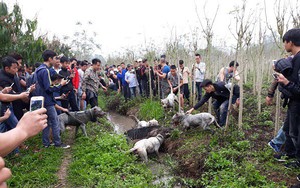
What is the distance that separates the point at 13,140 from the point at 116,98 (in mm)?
12266

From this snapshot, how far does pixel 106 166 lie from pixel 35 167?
1.37m

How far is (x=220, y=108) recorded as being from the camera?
6758mm

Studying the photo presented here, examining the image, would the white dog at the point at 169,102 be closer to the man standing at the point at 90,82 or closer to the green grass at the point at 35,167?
the man standing at the point at 90,82

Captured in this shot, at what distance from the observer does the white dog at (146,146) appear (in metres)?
5.96

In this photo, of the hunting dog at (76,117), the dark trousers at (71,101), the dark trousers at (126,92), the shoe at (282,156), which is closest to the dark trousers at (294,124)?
the shoe at (282,156)

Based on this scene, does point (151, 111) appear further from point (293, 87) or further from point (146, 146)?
point (293, 87)

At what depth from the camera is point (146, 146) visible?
6.24m

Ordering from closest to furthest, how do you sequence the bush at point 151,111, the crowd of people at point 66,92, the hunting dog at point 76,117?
the crowd of people at point 66,92
the hunting dog at point 76,117
the bush at point 151,111

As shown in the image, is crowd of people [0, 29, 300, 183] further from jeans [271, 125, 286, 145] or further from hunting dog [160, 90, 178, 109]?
hunting dog [160, 90, 178, 109]

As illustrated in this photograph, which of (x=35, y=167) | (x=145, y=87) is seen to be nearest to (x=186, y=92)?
(x=145, y=87)

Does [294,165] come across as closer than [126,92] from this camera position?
Yes

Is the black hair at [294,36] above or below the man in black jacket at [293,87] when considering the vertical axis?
above

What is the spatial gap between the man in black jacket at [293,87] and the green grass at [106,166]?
260 centimetres

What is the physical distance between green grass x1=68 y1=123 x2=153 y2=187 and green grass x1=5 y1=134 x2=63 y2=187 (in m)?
0.34
